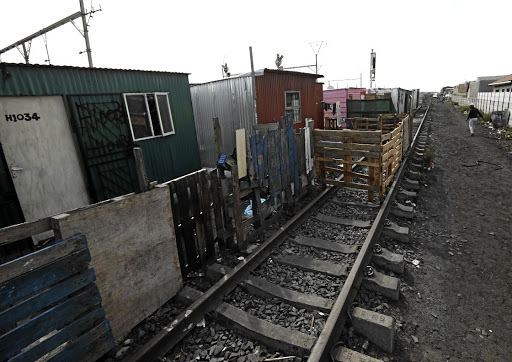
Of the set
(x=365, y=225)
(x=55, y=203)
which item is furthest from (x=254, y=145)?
(x=55, y=203)

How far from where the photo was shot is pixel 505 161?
10820 millimetres

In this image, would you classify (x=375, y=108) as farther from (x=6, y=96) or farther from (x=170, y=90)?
(x=6, y=96)

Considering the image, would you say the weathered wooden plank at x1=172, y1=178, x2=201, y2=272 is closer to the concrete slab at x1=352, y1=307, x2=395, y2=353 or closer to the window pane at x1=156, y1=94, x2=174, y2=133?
the concrete slab at x1=352, y1=307, x2=395, y2=353

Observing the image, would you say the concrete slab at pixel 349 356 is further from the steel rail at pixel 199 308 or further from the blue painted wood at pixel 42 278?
the blue painted wood at pixel 42 278

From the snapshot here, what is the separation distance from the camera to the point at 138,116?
8016 mm

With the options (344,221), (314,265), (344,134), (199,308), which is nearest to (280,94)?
(344,134)

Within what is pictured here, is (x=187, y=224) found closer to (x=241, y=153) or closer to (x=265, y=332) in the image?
(x=241, y=153)

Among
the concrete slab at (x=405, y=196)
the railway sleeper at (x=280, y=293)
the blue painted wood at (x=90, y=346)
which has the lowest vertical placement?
the concrete slab at (x=405, y=196)

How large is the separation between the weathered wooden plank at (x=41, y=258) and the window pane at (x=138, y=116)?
19.3ft

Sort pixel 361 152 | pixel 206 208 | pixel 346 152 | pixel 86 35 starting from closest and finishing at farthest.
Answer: pixel 206 208, pixel 361 152, pixel 346 152, pixel 86 35

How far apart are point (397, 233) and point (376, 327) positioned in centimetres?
264

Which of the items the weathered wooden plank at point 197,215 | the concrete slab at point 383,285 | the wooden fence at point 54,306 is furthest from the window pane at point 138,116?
the concrete slab at point 383,285

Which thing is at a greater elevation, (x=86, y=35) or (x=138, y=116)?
(x=86, y=35)

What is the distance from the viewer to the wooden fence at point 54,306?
2.13 metres
